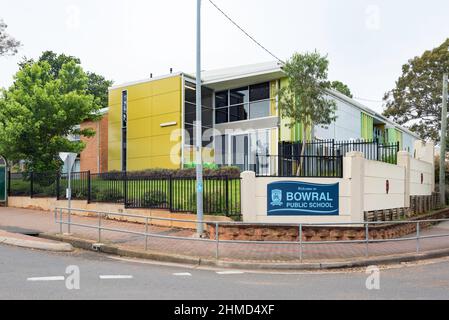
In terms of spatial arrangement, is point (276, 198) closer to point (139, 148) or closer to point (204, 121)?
point (204, 121)

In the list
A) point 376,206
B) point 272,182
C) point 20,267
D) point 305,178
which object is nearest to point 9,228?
point 20,267

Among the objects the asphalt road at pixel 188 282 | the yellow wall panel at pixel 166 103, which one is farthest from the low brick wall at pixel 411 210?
the yellow wall panel at pixel 166 103

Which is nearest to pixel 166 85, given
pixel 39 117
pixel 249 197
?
pixel 39 117

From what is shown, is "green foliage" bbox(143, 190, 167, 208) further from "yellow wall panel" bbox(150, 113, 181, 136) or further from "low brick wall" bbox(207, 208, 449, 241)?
"yellow wall panel" bbox(150, 113, 181, 136)

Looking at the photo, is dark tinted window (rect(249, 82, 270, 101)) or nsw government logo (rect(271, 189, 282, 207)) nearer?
nsw government logo (rect(271, 189, 282, 207))

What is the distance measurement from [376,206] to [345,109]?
15407 mm

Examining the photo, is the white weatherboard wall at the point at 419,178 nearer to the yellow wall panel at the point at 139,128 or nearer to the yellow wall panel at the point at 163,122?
the yellow wall panel at the point at 163,122

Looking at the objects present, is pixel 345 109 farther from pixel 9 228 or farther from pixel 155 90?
pixel 9 228

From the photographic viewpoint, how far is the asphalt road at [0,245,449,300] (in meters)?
6.98

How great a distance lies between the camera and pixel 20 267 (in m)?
8.98

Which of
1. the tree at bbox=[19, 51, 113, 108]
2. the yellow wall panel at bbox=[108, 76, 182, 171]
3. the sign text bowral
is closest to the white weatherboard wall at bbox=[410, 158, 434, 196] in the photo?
the sign text bowral

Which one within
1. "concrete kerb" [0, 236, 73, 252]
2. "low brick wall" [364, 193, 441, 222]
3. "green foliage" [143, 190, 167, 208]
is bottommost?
"concrete kerb" [0, 236, 73, 252]

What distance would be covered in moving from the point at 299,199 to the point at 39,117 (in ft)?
47.6

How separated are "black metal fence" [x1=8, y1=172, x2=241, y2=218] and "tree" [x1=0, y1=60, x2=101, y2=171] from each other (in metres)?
2.07
